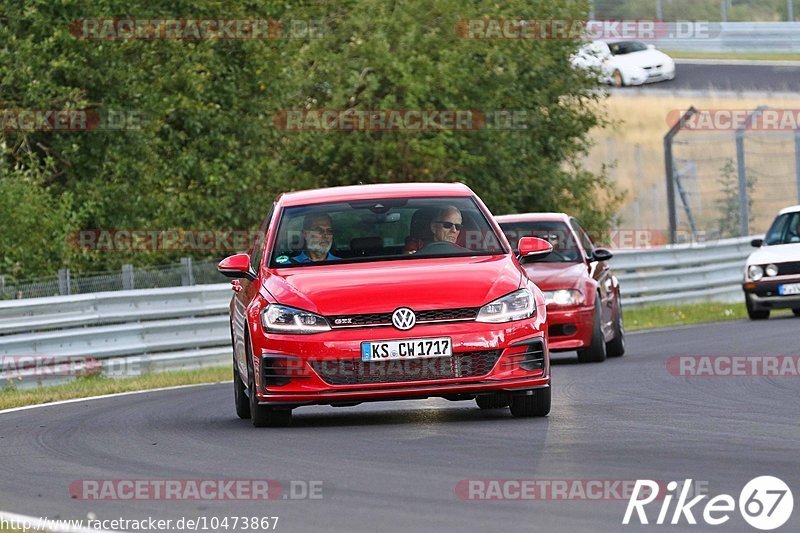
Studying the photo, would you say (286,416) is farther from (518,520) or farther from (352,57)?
(352,57)

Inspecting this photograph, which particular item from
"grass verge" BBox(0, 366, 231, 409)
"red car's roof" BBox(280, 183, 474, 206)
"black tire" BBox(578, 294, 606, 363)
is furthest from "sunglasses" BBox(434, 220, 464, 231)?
"black tire" BBox(578, 294, 606, 363)

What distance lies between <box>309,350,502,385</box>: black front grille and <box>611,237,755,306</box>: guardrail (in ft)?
57.8

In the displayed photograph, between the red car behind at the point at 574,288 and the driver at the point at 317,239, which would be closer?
the driver at the point at 317,239

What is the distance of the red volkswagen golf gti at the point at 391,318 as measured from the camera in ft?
35.7

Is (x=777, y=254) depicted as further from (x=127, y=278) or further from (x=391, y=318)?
(x=391, y=318)

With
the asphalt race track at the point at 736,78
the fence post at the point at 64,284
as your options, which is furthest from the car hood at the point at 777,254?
the asphalt race track at the point at 736,78

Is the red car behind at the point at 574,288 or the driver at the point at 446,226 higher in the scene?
the driver at the point at 446,226

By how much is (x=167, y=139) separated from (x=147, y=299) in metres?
9.05

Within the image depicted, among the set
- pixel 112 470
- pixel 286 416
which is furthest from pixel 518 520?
pixel 286 416

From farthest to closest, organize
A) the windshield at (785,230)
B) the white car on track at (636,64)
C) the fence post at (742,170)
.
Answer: the white car on track at (636,64) < the fence post at (742,170) < the windshield at (785,230)

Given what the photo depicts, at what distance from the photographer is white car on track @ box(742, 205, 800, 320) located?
81.9 ft

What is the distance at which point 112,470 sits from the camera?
952 cm

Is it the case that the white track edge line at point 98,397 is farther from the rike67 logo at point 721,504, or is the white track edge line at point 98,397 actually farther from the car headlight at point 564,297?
the rike67 logo at point 721,504

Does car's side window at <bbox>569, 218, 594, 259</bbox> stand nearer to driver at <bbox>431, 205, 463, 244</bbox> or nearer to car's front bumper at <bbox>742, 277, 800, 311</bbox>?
car's front bumper at <bbox>742, 277, 800, 311</bbox>
